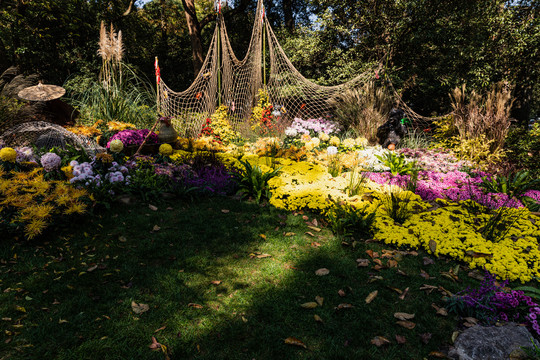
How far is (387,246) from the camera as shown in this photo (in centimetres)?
275

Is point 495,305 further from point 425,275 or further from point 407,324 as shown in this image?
point 407,324

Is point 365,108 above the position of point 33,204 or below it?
above

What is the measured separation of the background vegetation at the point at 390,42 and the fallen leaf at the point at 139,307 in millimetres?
7231

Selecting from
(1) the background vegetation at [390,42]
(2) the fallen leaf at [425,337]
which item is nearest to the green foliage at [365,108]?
(1) the background vegetation at [390,42]

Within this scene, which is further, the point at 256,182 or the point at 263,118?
the point at 263,118

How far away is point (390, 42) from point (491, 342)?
7674 millimetres

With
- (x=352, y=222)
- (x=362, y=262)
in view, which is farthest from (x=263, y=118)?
(x=362, y=262)

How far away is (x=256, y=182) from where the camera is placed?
12.0ft

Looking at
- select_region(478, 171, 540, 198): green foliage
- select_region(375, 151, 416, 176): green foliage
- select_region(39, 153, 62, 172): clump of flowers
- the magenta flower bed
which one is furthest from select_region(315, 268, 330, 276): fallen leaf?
select_region(39, 153, 62, 172): clump of flowers

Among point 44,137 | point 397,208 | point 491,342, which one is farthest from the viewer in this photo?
point 44,137

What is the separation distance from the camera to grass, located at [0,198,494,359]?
5.42 ft

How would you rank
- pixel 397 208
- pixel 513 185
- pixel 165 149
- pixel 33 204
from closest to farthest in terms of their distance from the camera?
pixel 33 204 < pixel 397 208 < pixel 513 185 < pixel 165 149

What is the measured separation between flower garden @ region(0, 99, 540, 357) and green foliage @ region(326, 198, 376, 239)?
0.4 inches

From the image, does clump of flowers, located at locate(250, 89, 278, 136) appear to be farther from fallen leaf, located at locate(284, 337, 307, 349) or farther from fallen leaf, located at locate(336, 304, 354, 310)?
fallen leaf, located at locate(284, 337, 307, 349)
